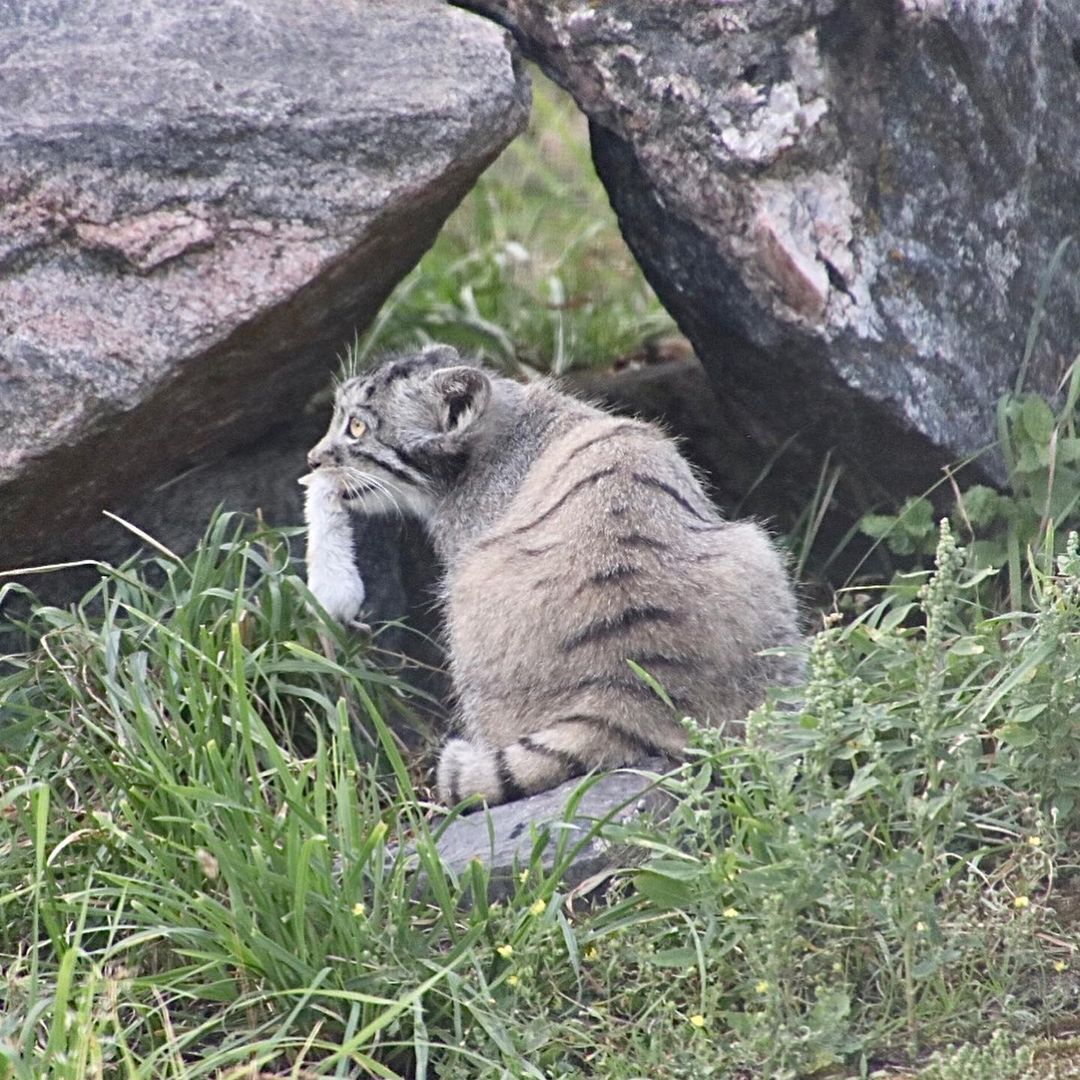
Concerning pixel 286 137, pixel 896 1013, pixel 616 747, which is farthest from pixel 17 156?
pixel 896 1013

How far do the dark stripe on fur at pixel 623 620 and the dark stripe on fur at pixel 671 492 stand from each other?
1.60 feet

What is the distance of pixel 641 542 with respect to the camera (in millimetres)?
5031

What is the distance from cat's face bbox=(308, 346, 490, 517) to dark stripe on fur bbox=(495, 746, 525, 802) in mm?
1322

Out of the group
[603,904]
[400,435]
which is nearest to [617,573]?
[603,904]

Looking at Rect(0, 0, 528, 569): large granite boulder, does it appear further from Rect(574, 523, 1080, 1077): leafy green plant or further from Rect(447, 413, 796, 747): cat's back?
Rect(574, 523, 1080, 1077): leafy green plant

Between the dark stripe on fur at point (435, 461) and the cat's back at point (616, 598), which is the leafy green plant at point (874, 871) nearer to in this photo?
the cat's back at point (616, 598)

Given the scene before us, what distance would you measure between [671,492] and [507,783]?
43.1 inches

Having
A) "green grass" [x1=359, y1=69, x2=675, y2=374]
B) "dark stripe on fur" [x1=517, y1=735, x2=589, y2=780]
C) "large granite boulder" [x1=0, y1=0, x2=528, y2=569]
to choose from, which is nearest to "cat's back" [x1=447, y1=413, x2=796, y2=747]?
"dark stripe on fur" [x1=517, y1=735, x2=589, y2=780]

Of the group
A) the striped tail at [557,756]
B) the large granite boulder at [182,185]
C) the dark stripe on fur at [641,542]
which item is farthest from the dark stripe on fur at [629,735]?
the large granite boulder at [182,185]

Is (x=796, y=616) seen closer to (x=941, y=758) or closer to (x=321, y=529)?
(x=941, y=758)

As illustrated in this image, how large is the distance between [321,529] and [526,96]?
5.26ft

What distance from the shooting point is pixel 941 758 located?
423cm

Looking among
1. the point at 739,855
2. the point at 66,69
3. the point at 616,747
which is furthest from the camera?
the point at 66,69

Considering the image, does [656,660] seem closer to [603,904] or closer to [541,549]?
[541,549]
